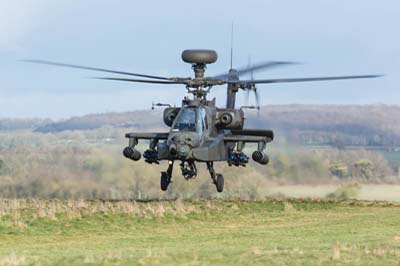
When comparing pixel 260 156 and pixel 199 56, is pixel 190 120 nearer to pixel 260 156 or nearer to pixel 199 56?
pixel 199 56

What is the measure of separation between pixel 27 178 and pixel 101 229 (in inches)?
687

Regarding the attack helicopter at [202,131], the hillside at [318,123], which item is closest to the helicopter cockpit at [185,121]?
the attack helicopter at [202,131]

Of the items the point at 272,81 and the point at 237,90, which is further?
the point at 237,90

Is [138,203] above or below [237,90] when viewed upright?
below

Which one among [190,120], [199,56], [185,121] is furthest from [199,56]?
[185,121]

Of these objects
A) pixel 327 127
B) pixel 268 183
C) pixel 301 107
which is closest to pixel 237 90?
pixel 268 183

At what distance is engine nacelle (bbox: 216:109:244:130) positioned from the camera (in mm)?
44562

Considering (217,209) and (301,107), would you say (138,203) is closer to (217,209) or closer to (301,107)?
(217,209)

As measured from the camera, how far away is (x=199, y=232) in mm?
39625

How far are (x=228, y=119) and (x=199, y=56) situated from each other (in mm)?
3240

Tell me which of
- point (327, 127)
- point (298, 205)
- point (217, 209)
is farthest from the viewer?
point (327, 127)

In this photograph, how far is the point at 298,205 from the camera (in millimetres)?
49844

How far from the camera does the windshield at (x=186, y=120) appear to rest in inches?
1649

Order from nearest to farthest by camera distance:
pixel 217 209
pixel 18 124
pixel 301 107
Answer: pixel 217 209 < pixel 301 107 < pixel 18 124
